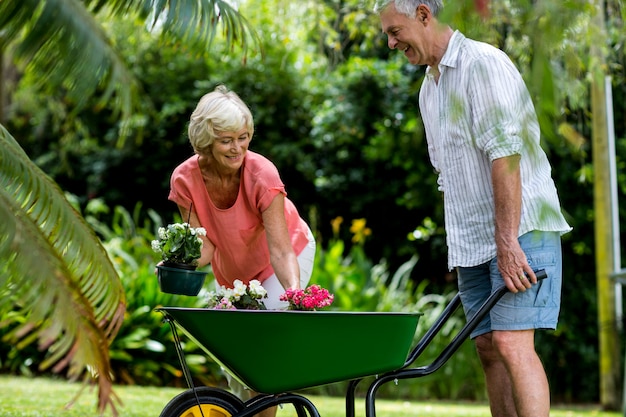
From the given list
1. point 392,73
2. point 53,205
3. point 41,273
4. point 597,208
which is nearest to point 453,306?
point 53,205

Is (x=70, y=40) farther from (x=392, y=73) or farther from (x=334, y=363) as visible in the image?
(x=392, y=73)

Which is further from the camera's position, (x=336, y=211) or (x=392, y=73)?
(x=336, y=211)

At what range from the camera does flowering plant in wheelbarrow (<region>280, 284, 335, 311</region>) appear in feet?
8.38

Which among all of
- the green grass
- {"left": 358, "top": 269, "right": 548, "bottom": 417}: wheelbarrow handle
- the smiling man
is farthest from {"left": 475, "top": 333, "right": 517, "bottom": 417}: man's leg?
the green grass

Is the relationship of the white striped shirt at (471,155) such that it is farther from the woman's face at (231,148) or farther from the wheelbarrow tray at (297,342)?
the woman's face at (231,148)

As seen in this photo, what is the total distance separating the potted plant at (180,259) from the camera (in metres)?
2.70

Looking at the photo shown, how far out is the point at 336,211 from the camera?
30.1 ft

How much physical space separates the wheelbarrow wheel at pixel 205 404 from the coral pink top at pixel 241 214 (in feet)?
1.98

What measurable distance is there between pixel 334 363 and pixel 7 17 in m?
1.29

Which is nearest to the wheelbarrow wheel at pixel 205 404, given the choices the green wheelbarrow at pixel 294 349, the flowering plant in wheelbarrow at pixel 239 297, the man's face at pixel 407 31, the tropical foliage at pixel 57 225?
the green wheelbarrow at pixel 294 349

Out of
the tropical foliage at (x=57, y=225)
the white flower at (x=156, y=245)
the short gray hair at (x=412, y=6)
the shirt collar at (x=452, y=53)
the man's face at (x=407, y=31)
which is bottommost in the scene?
the white flower at (x=156, y=245)

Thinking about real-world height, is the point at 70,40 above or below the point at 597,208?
above

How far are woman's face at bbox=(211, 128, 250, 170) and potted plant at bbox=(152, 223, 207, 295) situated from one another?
238mm

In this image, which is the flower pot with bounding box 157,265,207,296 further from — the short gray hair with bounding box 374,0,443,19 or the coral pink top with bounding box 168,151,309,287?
the short gray hair with bounding box 374,0,443,19
